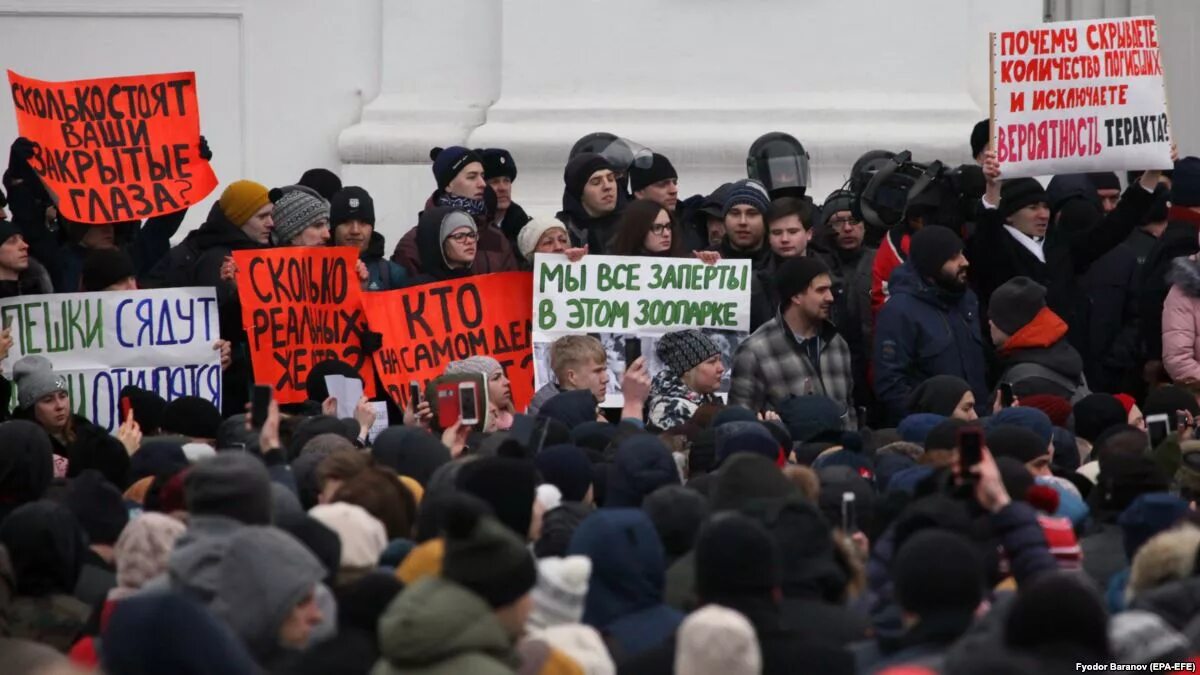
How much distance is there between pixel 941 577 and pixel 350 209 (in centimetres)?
716

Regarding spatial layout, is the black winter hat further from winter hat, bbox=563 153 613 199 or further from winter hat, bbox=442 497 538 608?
winter hat, bbox=563 153 613 199

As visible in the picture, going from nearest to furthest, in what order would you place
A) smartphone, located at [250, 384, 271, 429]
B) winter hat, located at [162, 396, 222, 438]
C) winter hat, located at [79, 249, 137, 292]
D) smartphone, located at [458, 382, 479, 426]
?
smartphone, located at [250, 384, 271, 429] → smartphone, located at [458, 382, 479, 426] → winter hat, located at [162, 396, 222, 438] → winter hat, located at [79, 249, 137, 292]

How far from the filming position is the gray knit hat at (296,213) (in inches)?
512

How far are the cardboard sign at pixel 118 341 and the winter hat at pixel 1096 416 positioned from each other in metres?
4.13

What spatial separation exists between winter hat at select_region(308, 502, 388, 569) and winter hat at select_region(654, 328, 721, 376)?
421 centimetres

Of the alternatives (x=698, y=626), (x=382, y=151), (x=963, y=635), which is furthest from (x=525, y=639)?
(x=382, y=151)

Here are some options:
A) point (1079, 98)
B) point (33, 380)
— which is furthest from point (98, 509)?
point (1079, 98)

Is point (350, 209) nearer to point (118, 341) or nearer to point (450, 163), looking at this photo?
point (450, 163)

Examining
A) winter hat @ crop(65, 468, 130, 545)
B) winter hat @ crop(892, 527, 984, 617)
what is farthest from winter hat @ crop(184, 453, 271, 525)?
winter hat @ crop(892, 527, 984, 617)

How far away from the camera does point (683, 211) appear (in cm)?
1403

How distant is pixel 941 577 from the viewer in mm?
6445

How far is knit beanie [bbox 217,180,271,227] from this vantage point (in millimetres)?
13133

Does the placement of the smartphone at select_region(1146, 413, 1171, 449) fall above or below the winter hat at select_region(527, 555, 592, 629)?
above

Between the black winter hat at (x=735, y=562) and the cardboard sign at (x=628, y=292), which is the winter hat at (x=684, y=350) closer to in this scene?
the cardboard sign at (x=628, y=292)
